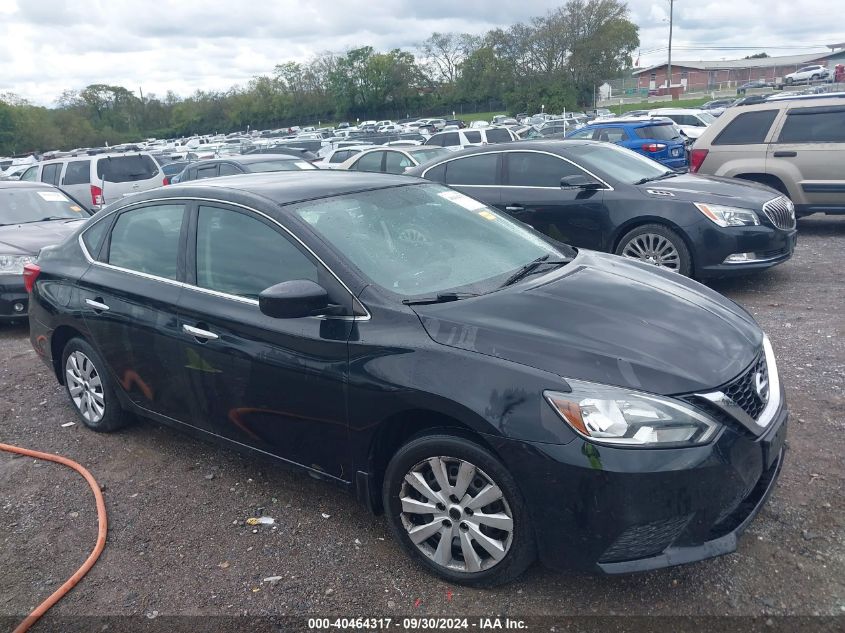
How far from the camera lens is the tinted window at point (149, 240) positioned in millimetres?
4125

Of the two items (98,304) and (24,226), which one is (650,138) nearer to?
(24,226)

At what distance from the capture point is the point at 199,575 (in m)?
3.33

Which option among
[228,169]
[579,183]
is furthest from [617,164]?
[228,169]

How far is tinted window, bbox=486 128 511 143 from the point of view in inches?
1003

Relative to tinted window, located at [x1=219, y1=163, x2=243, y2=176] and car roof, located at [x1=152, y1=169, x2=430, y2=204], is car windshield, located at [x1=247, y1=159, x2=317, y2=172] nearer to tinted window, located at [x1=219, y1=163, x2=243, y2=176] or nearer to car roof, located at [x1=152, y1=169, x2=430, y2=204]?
tinted window, located at [x1=219, y1=163, x2=243, y2=176]

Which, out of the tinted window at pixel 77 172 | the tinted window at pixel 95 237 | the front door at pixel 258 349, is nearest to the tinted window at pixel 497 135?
the tinted window at pixel 77 172

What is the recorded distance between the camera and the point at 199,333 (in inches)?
149

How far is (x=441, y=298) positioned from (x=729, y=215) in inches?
197

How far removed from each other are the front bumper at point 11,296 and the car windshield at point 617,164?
5.96 m

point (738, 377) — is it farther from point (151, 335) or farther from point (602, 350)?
point (151, 335)

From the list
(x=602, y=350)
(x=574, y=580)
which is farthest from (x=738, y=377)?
(x=574, y=580)

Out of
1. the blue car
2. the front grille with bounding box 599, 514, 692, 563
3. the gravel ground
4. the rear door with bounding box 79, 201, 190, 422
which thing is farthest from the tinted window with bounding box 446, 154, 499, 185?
the blue car

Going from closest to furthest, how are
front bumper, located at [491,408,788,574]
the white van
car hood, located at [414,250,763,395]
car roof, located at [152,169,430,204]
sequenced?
front bumper, located at [491,408,788,574] < car hood, located at [414,250,763,395] < car roof, located at [152,169,430,204] < the white van

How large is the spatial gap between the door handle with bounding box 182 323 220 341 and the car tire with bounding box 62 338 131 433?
1.07 m
